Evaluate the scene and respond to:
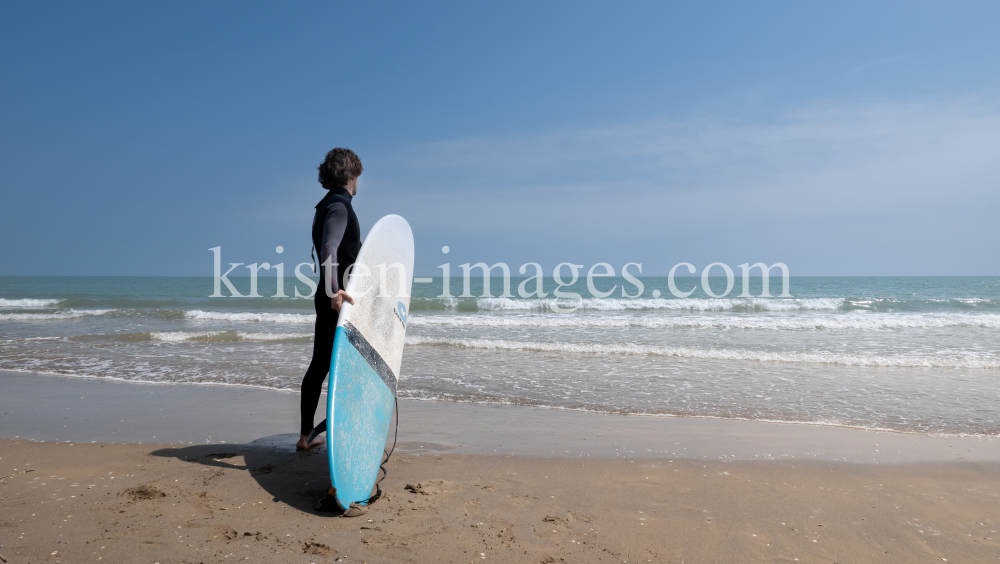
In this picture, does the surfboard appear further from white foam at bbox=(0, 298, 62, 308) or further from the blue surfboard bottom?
white foam at bbox=(0, 298, 62, 308)

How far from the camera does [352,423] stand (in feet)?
7.77

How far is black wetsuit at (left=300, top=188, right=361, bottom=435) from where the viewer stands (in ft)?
8.64

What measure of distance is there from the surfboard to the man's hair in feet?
1.05

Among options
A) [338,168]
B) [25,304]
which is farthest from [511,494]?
[25,304]

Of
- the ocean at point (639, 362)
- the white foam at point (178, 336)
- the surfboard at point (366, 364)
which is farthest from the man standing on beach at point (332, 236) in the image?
the white foam at point (178, 336)

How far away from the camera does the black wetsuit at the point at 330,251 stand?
2633mm

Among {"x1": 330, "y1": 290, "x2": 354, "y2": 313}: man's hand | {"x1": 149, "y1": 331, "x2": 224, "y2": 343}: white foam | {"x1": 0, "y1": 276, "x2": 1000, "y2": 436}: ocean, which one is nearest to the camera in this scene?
{"x1": 330, "y1": 290, "x2": 354, "y2": 313}: man's hand

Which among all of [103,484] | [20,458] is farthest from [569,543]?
[20,458]

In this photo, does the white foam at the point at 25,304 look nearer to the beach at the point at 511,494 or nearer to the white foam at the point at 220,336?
the white foam at the point at 220,336

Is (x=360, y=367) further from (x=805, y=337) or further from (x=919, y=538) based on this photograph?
(x=805, y=337)

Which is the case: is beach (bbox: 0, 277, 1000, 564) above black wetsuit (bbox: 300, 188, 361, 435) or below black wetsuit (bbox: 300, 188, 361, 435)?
below

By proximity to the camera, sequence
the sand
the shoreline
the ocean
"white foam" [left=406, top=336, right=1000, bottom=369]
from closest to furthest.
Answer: the sand < the shoreline < the ocean < "white foam" [left=406, top=336, right=1000, bottom=369]

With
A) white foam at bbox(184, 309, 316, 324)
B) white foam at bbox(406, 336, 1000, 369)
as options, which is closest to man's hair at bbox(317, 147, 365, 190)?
white foam at bbox(406, 336, 1000, 369)

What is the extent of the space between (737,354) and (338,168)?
6.94 metres
